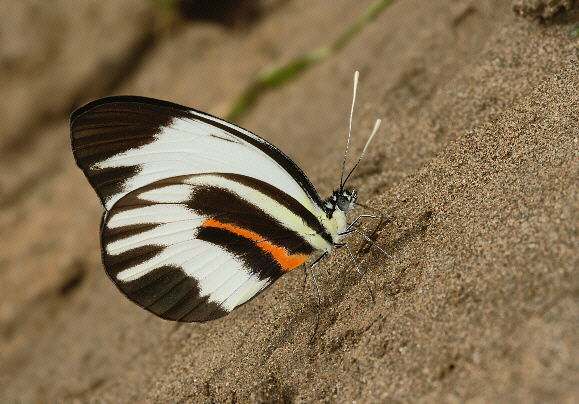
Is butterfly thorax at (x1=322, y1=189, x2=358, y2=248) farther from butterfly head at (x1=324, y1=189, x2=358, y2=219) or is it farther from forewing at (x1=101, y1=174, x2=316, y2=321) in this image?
forewing at (x1=101, y1=174, x2=316, y2=321)

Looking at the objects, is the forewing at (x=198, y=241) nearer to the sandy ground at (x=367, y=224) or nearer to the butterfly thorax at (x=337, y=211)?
the butterfly thorax at (x=337, y=211)

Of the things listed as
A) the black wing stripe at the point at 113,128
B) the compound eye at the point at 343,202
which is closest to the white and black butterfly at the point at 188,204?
the black wing stripe at the point at 113,128

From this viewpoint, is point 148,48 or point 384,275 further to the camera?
point 148,48

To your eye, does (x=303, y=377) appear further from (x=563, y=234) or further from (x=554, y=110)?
(x=554, y=110)

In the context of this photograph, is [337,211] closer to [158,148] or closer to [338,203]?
[338,203]

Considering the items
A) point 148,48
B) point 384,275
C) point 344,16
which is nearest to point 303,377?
point 384,275

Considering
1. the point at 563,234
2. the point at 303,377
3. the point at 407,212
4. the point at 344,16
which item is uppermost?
the point at 344,16

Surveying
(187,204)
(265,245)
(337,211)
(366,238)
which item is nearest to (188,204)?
(187,204)
